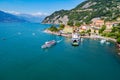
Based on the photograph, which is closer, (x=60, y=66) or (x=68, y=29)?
(x=60, y=66)

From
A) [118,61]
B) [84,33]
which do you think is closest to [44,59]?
[118,61]

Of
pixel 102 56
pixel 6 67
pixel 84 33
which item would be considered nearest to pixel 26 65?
pixel 6 67

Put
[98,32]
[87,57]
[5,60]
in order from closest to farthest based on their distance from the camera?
[5,60] < [87,57] < [98,32]

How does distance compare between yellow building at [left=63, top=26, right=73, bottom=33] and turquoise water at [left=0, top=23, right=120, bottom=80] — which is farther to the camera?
yellow building at [left=63, top=26, right=73, bottom=33]

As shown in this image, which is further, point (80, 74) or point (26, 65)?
point (26, 65)

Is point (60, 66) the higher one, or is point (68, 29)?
point (68, 29)

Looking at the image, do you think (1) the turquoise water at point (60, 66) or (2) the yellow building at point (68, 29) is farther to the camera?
(2) the yellow building at point (68, 29)

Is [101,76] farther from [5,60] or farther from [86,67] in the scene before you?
[5,60]

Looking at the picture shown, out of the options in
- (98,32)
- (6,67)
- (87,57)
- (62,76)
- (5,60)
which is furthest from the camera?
(98,32)

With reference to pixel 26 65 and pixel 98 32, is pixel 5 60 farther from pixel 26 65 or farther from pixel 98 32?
pixel 98 32
